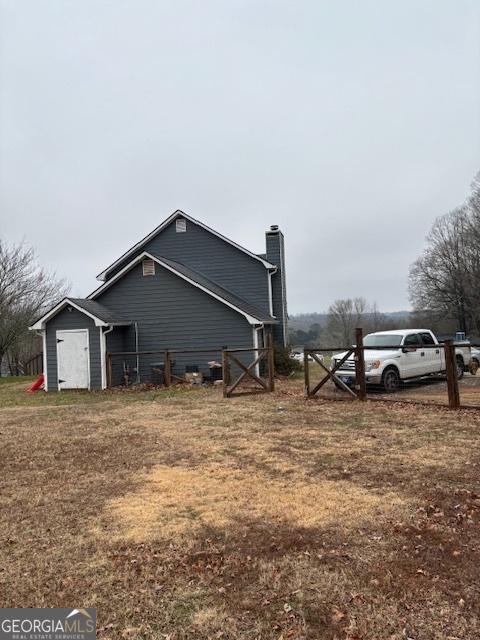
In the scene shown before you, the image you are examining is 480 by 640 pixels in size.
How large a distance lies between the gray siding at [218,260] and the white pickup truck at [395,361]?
23.3 feet

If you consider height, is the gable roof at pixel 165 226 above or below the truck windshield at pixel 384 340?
above

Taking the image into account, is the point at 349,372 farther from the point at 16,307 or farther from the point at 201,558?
the point at 16,307

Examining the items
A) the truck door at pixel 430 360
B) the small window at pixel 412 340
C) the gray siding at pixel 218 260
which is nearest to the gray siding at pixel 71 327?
the gray siding at pixel 218 260

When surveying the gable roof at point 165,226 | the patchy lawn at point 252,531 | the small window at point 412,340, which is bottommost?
the patchy lawn at point 252,531

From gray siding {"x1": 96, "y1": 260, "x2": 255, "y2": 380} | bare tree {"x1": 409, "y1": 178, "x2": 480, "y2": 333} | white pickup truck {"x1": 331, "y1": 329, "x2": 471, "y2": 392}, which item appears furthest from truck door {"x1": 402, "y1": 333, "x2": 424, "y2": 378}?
bare tree {"x1": 409, "y1": 178, "x2": 480, "y2": 333}

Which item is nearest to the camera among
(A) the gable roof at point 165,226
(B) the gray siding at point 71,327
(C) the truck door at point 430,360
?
(C) the truck door at point 430,360

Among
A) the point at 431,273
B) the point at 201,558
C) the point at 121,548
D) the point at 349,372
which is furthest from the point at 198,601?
the point at 431,273

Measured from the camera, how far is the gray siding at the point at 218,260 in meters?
21.1

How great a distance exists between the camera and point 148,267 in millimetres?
18469

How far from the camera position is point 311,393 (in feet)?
40.4

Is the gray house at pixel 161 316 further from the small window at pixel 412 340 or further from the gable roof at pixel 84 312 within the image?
the small window at pixel 412 340

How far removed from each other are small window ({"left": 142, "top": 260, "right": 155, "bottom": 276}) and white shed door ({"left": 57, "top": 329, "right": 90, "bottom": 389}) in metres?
3.29

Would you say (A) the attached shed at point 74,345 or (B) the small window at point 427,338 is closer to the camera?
(B) the small window at point 427,338

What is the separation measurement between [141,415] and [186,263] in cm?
1199
